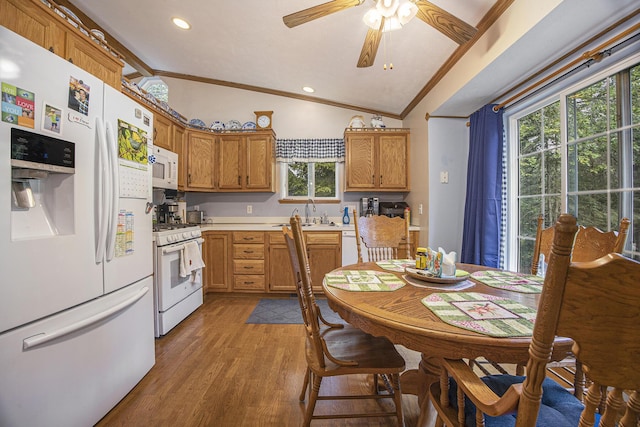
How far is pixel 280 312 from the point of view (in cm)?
294

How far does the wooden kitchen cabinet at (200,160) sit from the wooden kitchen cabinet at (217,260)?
0.70m

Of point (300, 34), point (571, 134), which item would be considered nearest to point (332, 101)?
point (300, 34)

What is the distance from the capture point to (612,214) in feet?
5.57

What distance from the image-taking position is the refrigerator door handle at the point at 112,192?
4.76ft

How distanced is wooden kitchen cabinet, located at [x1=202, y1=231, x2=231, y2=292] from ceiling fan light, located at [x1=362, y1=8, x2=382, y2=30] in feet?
8.96

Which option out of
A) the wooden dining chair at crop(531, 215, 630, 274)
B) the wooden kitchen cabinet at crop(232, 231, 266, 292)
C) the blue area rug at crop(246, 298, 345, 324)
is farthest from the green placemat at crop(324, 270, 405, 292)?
the wooden kitchen cabinet at crop(232, 231, 266, 292)

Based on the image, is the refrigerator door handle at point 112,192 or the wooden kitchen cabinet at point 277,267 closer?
the refrigerator door handle at point 112,192

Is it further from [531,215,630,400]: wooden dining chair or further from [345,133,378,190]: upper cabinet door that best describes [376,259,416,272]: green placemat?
[345,133,378,190]: upper cabinet door

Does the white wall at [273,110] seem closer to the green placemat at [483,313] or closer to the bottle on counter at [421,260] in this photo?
the bottle on counter at [421,260]

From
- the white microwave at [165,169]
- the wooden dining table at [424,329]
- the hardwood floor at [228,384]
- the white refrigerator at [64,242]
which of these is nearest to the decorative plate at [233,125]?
the white microwave at [165,169]

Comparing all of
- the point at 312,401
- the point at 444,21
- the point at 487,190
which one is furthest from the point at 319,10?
the point at 487,190

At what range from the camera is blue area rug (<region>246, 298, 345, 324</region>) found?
2.71 metres

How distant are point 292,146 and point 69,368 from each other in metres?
3.25

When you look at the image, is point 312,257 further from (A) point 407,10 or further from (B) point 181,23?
(B) point 181,23
